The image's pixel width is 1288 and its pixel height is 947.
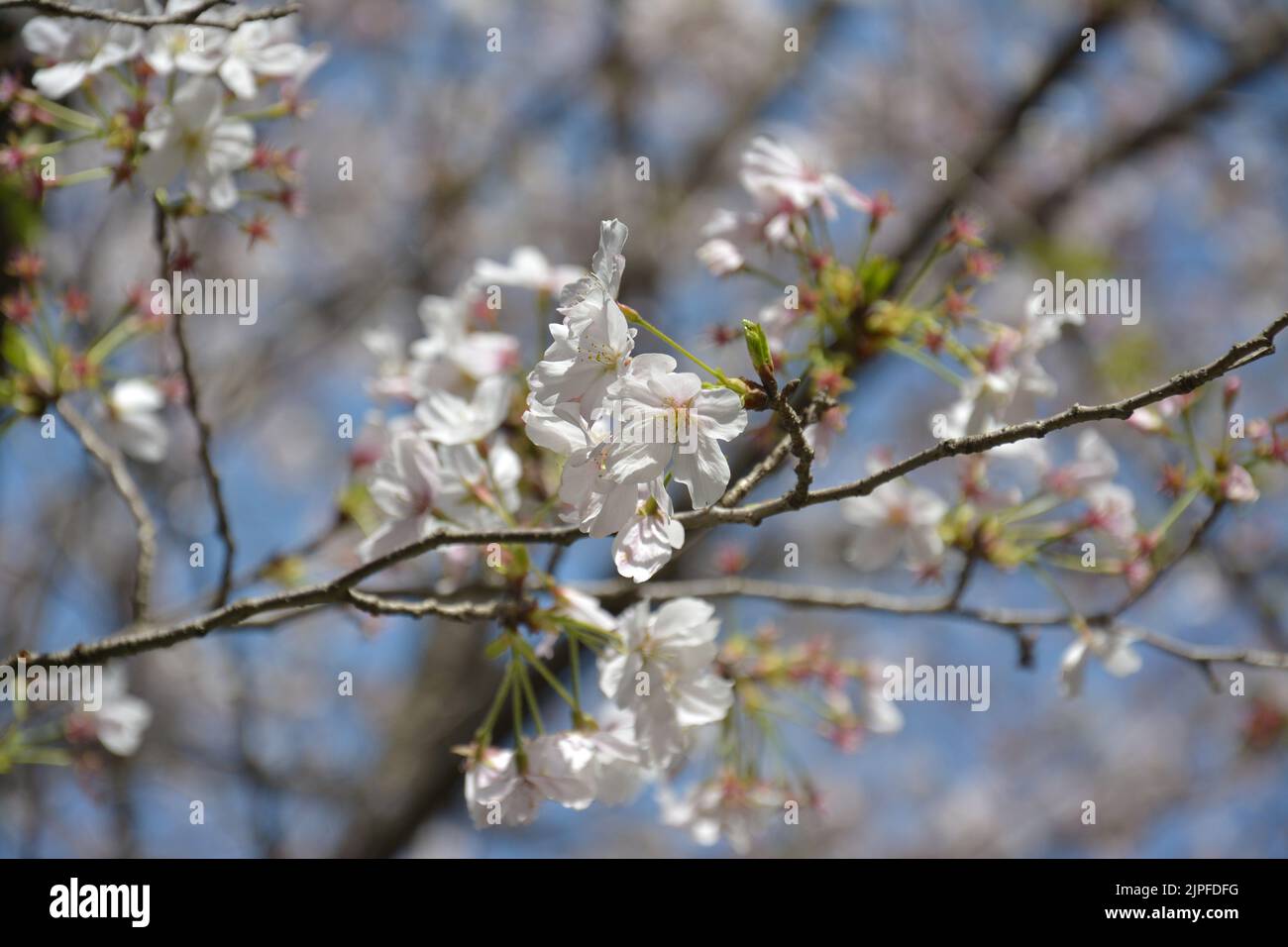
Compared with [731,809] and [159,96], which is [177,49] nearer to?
[159,96]

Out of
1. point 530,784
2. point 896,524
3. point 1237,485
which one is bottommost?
point 530,784

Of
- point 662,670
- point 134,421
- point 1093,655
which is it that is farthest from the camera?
point 134,421

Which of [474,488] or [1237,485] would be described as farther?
[1237,485]

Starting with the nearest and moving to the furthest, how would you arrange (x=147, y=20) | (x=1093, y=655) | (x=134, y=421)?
(x=147, y=20) < (x=1093, y=655) < (x=134, y=421)

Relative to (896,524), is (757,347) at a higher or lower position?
higher

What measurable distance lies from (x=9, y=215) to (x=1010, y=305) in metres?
6.60

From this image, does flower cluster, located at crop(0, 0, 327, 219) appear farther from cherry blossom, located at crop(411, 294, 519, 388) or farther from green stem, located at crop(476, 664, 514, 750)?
green stem, located at crop(476, 664, 514, 750)

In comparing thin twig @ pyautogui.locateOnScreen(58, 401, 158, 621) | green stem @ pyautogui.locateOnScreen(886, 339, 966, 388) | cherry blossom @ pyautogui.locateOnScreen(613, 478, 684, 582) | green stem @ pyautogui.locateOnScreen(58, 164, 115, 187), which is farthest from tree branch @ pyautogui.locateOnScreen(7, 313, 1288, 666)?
green stem @ pyautogui.locateOnScreen(58, 164, 115, 187)

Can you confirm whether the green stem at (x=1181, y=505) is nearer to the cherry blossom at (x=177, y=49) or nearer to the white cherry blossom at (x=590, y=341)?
the white cherry blossom at (x=590, y=341)

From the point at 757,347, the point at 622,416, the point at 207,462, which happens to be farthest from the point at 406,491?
the point at 757,347

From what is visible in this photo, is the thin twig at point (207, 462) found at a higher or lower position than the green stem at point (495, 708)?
higher

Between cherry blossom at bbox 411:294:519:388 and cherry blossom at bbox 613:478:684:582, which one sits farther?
cherry blossom at bbox 411:294:519:388

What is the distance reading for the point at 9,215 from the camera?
7.04ft

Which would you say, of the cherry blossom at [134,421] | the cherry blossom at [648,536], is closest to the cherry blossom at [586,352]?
the cherry blossom at [648,536]
